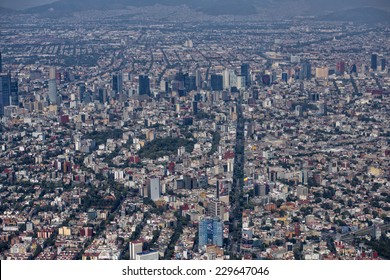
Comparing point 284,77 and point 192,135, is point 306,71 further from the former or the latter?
point 192,135

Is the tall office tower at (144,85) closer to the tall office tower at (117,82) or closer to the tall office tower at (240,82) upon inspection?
the tall office tower at (117,82)

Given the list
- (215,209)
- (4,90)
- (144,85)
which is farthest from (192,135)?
(215,209)

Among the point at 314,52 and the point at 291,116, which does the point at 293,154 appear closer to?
the point at 291,116

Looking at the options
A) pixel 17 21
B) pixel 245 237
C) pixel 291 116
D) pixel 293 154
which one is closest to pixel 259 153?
pixel 293 154

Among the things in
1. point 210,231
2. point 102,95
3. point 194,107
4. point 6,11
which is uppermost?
point 6,11

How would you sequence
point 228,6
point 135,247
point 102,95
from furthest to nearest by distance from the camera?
point 102,95 < point 228,6 < point 135,247

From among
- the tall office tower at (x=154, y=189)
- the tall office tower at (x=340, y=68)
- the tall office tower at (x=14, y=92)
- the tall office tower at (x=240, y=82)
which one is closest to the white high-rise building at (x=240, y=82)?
the tall office tower at (x=240, y=82)
